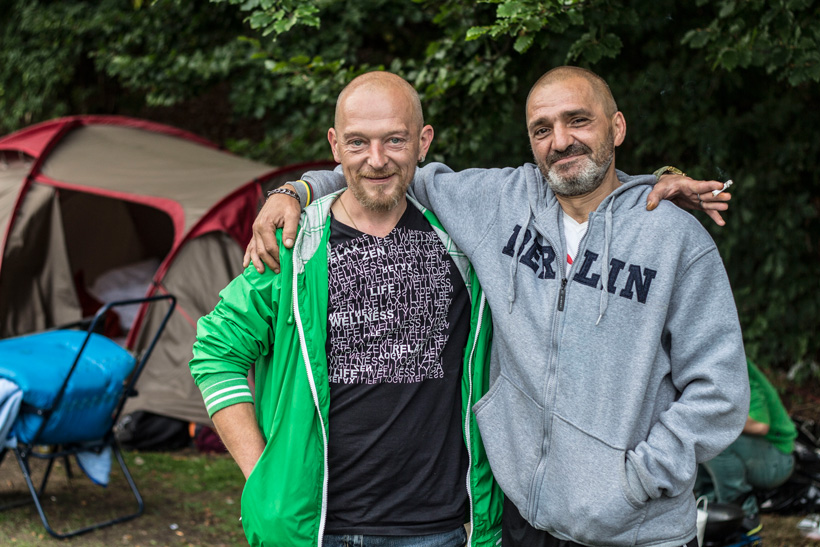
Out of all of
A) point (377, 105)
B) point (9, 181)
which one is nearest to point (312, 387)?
point (377, 105)

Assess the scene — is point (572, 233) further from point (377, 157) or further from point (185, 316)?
point (185, 316)

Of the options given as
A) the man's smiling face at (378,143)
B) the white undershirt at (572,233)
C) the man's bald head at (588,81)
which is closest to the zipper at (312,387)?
the man's smiling face at (378,143)

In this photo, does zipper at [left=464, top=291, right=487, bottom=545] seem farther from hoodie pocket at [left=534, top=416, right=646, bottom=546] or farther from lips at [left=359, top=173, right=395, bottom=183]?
lips at [left=359, top=173, right=395, bottom=183]

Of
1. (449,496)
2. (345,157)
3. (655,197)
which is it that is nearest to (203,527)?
(449,496)

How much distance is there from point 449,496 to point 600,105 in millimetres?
996

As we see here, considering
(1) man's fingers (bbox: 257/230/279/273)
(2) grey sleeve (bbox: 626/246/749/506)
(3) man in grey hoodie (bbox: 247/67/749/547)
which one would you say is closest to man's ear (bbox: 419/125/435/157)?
(3) man in grey hoodie (bbox: 247/67/749/547)

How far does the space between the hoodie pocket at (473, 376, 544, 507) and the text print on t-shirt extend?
147 mm

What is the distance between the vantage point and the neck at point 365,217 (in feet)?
6.58

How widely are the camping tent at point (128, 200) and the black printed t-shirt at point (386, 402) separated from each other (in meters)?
3.41

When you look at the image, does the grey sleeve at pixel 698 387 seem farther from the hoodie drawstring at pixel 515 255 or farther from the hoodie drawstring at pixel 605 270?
the hoodie drawstring at pixel 515 255

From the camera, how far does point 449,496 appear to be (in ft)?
6.39

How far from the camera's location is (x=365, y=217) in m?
2.01

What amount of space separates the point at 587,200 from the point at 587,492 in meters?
0.67

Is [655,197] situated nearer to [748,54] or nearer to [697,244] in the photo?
[697,244]
